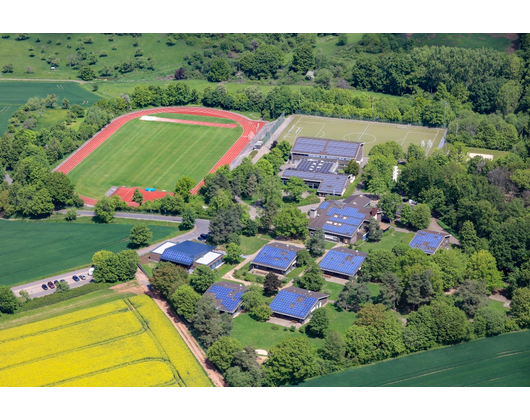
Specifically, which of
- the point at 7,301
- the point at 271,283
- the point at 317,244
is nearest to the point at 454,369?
the point at 271,283

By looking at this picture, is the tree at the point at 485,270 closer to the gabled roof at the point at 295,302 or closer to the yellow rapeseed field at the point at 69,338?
the gabled roof at the point at 295,302

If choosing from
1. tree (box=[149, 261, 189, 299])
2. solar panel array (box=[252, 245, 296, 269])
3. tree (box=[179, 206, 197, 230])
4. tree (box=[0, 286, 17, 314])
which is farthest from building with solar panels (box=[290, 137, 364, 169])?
Result: tree (box=[0, 286, 17, 314])

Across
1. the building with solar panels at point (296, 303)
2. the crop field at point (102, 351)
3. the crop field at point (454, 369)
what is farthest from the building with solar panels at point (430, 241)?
the crop field at point (102, 351)

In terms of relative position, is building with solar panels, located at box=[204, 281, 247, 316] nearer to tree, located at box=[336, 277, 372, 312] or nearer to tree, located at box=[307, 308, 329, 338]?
tree, located at box=[307, 308, 329, 338]

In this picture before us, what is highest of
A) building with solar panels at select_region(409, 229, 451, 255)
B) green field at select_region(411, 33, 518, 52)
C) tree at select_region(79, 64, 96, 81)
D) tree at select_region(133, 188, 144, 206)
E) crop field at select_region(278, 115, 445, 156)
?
green field at select_region(411, 33, 518, 52)

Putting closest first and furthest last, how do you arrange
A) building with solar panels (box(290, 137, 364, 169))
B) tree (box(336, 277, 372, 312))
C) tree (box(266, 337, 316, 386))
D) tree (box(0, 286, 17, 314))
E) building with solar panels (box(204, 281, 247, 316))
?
tree (box(266, 337, 316, 386)) → building with solar panels (box(204, 281, 247, 316)) → tree (box(336, 277, 372, 312)) → tree (box(0, 286, 17, 314)) → building with solar panels (box(290, 137, 364, 169))

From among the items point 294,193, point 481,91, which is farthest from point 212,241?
point 481,91
